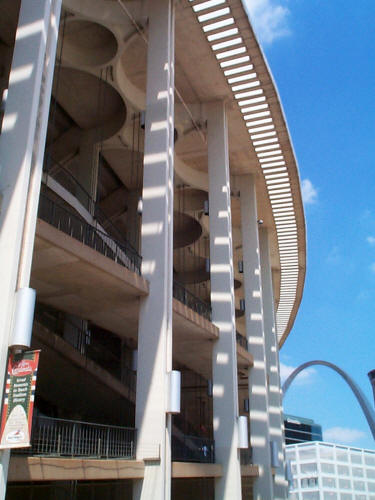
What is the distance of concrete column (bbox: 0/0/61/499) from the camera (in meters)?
8.44

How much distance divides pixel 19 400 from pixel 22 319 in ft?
3.90

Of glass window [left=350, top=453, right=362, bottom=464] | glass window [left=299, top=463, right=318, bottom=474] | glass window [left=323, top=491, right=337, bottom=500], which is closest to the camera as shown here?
glass window [left=323, top=491, right=337, bottom=500]

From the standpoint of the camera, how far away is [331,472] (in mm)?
33406

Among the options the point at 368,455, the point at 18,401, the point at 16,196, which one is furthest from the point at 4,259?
the point at 368,455

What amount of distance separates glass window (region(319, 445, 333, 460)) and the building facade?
33.5 metres

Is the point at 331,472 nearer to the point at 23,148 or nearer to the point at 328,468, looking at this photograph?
the point at 328,468

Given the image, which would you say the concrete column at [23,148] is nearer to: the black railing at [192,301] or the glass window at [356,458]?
the black railing at [192,301]

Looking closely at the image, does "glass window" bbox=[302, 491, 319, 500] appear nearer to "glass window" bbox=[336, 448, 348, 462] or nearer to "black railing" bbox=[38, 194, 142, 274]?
"glass window" bbox=[336, 448, 348, 462]

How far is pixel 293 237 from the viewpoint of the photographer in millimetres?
31781

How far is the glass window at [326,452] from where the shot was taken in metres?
33.6

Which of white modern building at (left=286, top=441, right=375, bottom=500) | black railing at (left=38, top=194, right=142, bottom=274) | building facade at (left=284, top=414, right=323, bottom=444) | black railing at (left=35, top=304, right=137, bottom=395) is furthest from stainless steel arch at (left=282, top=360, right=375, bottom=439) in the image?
black railing at (left=38, top=194, right=142, bottom=274)

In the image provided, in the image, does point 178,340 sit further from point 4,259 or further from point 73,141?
point 4,259

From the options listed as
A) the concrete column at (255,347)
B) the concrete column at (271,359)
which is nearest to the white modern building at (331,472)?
the concrete column at (271,359)

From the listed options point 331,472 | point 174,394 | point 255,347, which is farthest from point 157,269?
point 331,472
